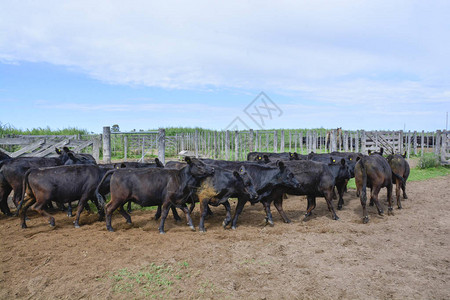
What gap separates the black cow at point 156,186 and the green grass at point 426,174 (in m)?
8.49

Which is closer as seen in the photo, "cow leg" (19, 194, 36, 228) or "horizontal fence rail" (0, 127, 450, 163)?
"cow leg" (19, 194, 36, 228)

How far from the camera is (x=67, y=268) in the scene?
535 cm

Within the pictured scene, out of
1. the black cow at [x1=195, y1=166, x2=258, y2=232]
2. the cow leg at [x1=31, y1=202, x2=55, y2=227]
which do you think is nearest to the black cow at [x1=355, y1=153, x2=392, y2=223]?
the black cow at [x1=195, y1=166, x2=258, y2=232]

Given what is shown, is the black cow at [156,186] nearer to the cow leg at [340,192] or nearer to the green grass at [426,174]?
the cow leg at [340,192]

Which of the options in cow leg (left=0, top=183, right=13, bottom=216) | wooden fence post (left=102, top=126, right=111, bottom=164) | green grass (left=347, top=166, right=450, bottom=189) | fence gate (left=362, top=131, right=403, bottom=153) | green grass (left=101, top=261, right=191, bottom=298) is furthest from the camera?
fence gate (left=362, top=131, right=403, bottom=153)

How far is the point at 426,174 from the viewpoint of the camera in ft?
56.7

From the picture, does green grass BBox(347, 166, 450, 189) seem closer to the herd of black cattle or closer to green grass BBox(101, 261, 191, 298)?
the herd of black cattle

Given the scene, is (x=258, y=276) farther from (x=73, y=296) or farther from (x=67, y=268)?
(x=67, y=268)

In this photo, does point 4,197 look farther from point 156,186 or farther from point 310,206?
point 310,206

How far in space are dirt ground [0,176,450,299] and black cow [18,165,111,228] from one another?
1.82ft

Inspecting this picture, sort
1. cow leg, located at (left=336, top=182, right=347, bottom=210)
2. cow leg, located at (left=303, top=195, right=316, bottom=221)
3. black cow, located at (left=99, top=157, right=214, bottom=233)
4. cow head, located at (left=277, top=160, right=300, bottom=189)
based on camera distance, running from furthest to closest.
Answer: cow leg, located at (left=336, top=182, right=347, bottom=210)
cow leg, located at (left=303, top=195, right=316, bottom=221)
cow head, located at (left=277, top=160, right=300, bottom=189)
black cow, located at (left=99, top=157, right=214, bottom=233)

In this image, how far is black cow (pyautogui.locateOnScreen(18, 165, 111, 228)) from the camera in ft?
25.9

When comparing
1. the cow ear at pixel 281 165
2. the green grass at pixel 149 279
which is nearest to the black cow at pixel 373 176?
the cow ear at pixel 281 165

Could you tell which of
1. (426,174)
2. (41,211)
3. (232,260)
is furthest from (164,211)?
(426,174)
